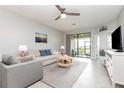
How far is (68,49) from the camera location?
8.45 meters

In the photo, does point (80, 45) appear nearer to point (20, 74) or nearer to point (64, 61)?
point (64, 61)

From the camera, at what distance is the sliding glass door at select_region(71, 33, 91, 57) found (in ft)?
26.5

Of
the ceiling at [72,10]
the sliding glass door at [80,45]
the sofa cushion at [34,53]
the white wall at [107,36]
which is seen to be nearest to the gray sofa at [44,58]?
the sofa cushion at [34,53]

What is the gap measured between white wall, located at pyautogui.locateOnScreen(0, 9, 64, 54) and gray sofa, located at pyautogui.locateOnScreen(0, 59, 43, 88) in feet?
5.80

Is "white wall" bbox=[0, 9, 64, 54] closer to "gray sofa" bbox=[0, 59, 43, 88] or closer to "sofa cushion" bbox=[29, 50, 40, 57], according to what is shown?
"sofa cushion" bbox=[29, 50, 40, 57]

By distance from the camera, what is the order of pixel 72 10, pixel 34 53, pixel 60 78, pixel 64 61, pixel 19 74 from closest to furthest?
pixel 19 74 < pixel 60 78 < pixel 72 10 < pixel 64 61 < pixel 34 53

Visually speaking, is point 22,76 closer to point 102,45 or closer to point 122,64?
point 122,64

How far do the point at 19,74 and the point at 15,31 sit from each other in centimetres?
256

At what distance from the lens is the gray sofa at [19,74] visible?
177 centimetres

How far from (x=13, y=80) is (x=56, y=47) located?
208 inches

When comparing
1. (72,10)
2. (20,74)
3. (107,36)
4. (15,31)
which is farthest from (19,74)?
(107,36)

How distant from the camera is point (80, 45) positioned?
8383mm

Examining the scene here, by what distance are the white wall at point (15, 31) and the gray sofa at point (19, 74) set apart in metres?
1.77
